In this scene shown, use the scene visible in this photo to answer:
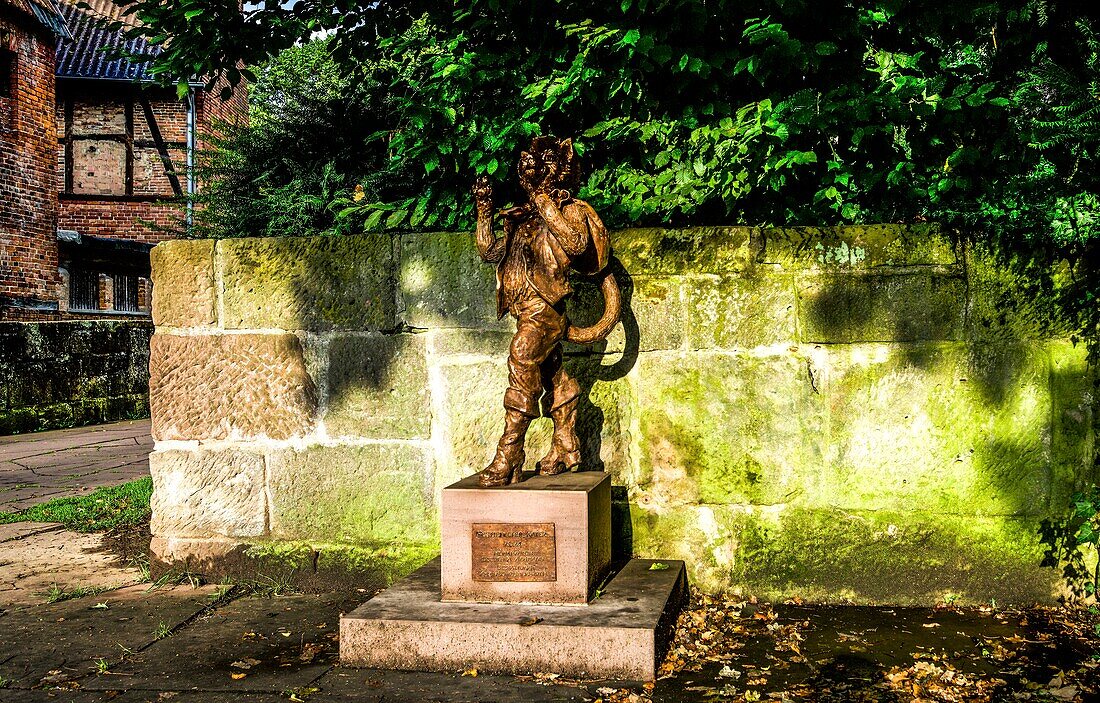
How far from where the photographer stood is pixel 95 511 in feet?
21.7

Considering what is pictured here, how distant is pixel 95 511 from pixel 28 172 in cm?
1227

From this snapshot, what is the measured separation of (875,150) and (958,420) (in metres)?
1.50

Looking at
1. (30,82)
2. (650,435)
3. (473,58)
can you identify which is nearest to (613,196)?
(473,58)

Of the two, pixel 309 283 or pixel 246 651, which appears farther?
pixel 309 283

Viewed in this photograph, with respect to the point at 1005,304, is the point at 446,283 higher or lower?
higher

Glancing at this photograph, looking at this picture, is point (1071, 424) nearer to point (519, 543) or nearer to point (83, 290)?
point (519, 543)

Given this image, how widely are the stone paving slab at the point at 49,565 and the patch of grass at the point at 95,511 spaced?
215mm

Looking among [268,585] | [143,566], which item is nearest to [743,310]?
[268,585]

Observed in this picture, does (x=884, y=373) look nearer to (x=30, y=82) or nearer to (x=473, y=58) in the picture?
(x=473, y=58)

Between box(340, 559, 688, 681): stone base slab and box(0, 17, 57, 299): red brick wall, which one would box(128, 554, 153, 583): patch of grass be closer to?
box(340, 559, 688, 681): stone base slab

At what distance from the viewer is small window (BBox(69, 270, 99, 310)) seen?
1788 cm

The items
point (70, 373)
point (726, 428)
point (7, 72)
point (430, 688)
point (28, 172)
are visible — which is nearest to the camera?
point (430, 688)

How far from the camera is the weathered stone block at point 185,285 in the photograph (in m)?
4.69

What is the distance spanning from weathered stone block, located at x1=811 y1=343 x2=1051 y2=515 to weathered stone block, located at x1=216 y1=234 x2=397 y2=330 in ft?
6.70
